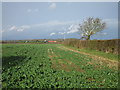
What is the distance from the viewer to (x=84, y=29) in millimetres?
63438

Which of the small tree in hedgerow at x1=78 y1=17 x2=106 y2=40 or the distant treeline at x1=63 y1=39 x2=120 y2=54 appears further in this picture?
the small tree in hedgerow at x1=78 y1=17 x2=106 y2=40

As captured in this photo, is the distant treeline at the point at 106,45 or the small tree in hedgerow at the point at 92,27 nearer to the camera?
the distant treeline at the point at 106,45

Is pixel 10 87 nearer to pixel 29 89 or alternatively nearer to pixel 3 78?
pixel 29 89

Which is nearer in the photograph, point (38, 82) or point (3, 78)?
point (38, 82)

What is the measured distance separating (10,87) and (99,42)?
27.2 metres

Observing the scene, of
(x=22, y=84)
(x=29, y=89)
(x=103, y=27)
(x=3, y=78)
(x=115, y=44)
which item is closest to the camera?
(x=29, y=89)

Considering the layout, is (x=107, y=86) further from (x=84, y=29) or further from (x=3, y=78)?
(x=84, y=29)

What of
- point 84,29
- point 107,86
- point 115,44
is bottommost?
point 107,86

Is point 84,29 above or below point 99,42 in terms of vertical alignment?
above

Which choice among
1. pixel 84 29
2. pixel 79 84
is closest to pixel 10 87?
pixel 79 84

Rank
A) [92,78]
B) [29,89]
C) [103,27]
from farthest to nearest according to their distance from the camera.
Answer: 1. [103,27]
2. [92,78]
3. [29,89]

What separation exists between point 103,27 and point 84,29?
331 inches

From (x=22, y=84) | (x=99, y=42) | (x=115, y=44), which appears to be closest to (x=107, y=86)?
(x=22, y=84)

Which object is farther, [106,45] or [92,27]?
[92,27]
